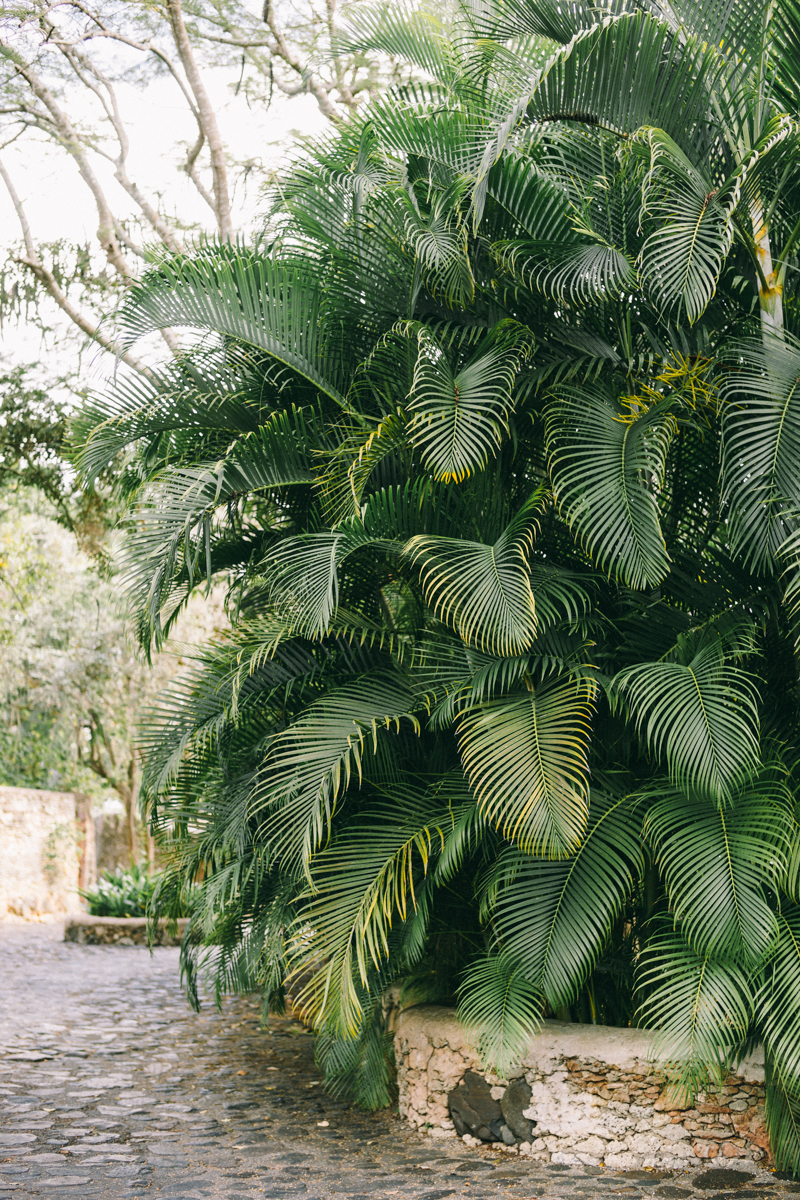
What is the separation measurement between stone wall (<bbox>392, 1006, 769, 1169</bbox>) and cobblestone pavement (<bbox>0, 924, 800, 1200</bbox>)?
11 cm

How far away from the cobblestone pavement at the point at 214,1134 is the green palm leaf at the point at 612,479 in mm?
2642

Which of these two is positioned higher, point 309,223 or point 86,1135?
point 309,223

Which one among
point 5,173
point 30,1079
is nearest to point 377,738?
point 30,1079

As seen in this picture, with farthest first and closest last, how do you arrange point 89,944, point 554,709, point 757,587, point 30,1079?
point 89,944 → point 30,1079 → point 757,587 → point 554,709

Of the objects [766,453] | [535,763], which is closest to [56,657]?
[535,763]

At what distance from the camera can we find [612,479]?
4.69 metres

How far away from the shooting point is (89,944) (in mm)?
13820

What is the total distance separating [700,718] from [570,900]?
1.06 meters

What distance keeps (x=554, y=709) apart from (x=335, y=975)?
1.53 meters

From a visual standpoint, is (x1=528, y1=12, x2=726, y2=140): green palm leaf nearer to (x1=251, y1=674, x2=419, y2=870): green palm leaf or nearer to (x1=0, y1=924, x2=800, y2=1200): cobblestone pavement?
(x1=251, y1=674, x2=419, y2=870): green palm leaf

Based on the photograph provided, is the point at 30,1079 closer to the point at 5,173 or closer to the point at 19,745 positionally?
the point at 5,173

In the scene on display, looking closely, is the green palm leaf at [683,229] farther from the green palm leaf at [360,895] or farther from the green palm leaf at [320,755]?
the green palm leaf at [360,895]

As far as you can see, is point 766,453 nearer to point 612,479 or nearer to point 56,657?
point 612,479

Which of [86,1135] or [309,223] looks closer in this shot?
[86,1135]
